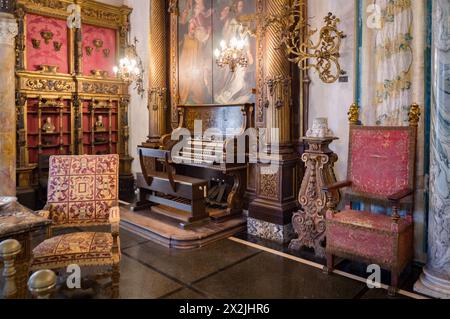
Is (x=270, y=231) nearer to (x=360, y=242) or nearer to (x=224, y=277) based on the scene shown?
(x=224, y=277)

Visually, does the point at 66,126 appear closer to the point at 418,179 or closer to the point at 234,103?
the point at 234,103

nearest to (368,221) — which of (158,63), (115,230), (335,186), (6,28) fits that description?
(335,186)

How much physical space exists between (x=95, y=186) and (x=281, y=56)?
2.72 metres

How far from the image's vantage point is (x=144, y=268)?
3656 millimetres

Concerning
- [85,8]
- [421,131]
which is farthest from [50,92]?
[421,131]

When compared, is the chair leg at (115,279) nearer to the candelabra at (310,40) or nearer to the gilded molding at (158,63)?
the candelabra at (310,40)

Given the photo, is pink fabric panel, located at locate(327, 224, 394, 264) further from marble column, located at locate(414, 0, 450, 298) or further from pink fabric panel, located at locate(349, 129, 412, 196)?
pink fabric panel, located at locate(349, 129, 412, 196)

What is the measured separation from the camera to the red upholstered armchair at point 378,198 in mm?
3184

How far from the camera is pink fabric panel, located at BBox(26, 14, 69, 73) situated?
6609 millimetres

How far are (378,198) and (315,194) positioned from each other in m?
0.65

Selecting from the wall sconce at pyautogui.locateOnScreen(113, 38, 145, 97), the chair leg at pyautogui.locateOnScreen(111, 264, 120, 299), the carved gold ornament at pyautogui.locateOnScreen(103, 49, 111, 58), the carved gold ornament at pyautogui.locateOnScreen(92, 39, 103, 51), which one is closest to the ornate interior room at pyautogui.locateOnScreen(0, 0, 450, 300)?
the chair leg at pyautogui.locateOnScreen(111, 264, 120, 299)

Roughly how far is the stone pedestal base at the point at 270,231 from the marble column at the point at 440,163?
64.5 inches

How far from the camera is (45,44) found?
6812 mm

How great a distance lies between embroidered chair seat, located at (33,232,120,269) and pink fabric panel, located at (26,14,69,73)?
4.86 metres
